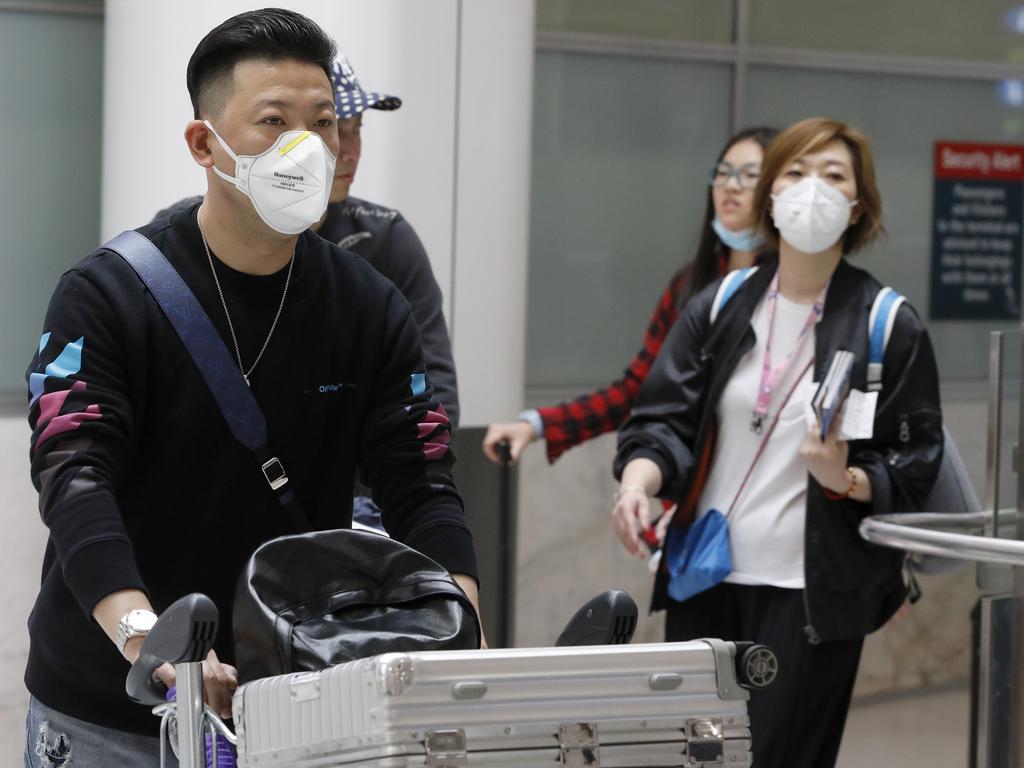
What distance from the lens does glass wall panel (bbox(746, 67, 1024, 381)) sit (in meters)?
8.02

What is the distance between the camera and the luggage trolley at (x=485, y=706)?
198 cm

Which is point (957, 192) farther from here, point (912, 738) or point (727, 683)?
point (727, 683)

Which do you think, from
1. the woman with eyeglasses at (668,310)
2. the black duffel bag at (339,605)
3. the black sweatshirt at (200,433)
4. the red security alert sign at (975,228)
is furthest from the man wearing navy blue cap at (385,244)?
the red security alert sign at (975,228)

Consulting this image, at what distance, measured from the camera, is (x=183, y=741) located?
2.24m

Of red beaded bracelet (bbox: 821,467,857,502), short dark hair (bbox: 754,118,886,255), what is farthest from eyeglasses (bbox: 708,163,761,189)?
red beaded bracelet (bbox: 821,467,857,502)

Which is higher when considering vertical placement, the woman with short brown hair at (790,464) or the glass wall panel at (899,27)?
the glass wall panel at (899,27)

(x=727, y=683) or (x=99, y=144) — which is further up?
(x=99, y=144)

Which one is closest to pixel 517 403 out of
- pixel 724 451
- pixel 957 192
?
pixel 724 451

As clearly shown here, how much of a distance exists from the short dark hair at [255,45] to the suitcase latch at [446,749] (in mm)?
1200

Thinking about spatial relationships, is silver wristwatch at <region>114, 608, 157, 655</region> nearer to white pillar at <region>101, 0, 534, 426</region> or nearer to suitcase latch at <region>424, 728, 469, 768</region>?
suitcase latch at <region>424, 728, 469, 768</region>

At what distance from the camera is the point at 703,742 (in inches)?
83.7

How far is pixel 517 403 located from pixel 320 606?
11.4 feet

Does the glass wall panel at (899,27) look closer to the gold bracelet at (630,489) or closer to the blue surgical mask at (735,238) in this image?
the blue surgical mask at (735,238)

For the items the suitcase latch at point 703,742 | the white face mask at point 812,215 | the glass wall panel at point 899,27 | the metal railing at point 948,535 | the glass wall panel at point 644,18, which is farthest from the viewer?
the glass wall panel at point 899,27
